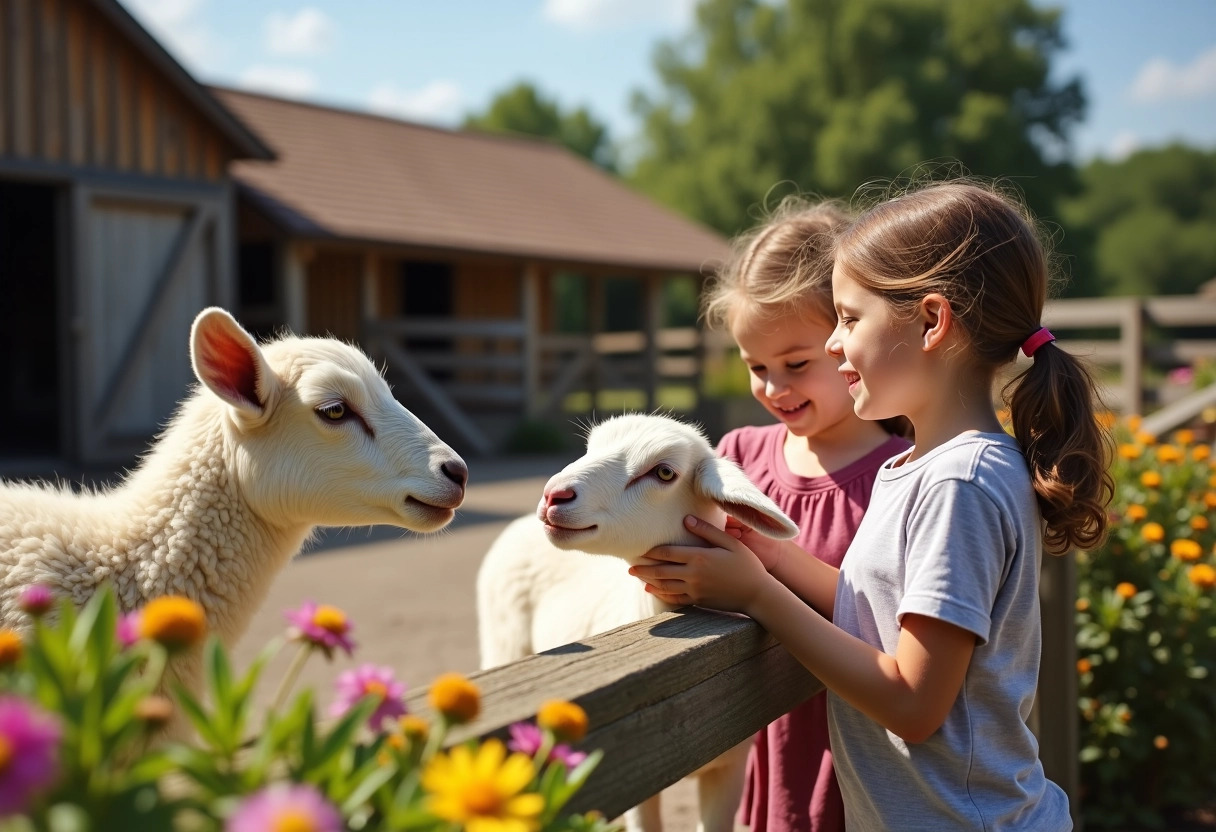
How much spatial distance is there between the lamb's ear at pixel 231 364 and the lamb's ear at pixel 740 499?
969 millimetres

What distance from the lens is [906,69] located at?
45.0 meters

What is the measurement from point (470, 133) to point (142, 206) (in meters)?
11.0

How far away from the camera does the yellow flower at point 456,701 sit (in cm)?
93

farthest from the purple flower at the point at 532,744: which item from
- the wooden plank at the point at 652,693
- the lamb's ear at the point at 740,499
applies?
the lamb's ear at the point at 740,499

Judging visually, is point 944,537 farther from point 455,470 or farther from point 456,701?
point 455,470

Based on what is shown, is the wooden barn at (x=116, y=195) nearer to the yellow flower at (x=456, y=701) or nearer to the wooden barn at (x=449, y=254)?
the wooden barn at (x=449, y=254)

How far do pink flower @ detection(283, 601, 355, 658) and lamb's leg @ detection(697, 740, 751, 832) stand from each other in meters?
1.48

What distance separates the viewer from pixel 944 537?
1693mm

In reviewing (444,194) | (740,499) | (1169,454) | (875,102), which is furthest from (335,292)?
(875,102)

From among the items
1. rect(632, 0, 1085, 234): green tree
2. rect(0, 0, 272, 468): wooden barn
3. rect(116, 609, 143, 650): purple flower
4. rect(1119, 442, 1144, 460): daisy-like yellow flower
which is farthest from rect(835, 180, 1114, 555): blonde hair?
rect(632, 0, 1085, 234): green tree

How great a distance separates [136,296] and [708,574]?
38.7 feet

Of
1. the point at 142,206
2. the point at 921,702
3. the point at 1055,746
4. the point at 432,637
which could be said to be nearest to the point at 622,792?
the point at 921,702

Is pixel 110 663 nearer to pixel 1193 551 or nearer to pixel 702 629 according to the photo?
pixel 702 629

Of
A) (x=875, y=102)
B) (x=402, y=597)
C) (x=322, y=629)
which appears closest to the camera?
(x=322, y=629)
